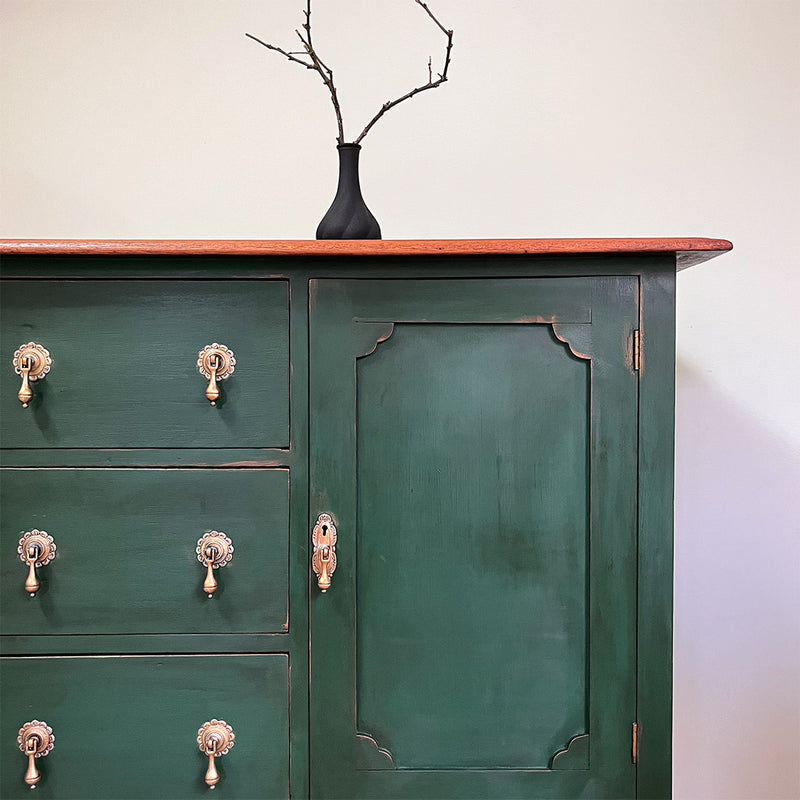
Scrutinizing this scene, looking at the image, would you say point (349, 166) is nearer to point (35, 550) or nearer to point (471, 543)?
point (471, 543)

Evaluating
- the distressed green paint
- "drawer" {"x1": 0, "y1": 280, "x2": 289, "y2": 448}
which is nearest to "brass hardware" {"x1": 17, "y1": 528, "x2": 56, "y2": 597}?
"drawer" {"x1": 0, "y1": 280, "x2": 289, "y2": 448}

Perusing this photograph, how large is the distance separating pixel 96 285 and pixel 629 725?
901 millimetres

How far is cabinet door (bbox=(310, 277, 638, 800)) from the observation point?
3.21 feet

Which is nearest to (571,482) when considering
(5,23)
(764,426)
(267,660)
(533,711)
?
(533,711)

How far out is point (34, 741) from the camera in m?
0.97

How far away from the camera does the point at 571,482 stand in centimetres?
98

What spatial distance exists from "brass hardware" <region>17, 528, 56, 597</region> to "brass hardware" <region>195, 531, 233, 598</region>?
0.19 m

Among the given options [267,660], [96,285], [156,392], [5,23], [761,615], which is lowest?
[761,615]

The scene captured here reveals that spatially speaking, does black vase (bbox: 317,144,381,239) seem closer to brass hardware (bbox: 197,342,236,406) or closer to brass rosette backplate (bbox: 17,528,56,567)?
brass hardware (bbox: 197,342,236,406)

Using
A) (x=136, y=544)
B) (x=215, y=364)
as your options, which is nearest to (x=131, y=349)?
(x=215, y=364)

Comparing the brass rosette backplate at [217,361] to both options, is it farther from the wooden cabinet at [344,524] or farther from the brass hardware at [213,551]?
the brass hardware at [213,551]

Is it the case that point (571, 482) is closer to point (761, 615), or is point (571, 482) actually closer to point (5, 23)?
point (761, 615)

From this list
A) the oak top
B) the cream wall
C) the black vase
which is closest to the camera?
the oak top

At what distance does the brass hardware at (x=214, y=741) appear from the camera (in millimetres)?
970
